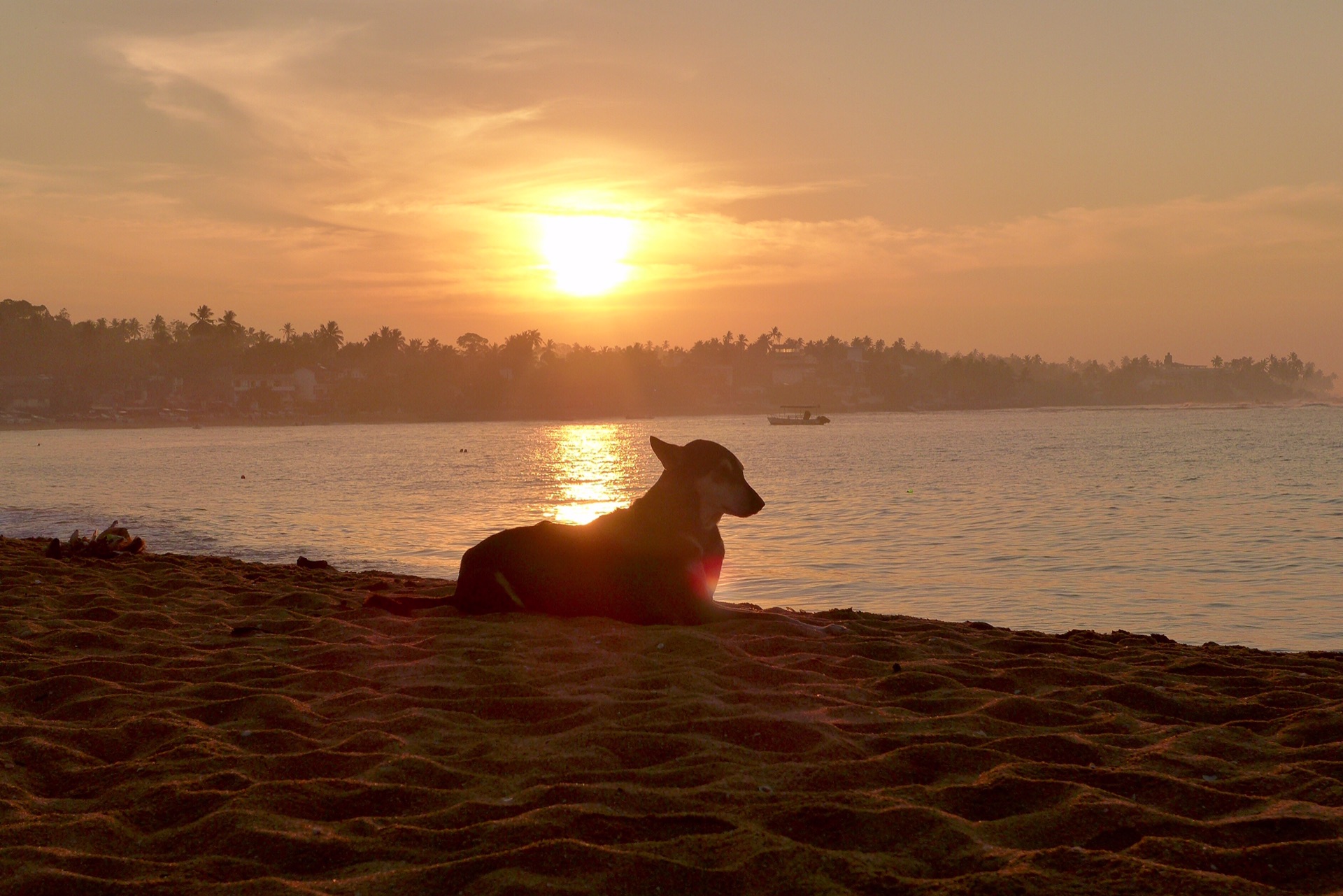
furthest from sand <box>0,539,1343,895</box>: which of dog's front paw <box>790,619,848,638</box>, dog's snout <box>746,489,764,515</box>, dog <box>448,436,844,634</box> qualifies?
dog's snout <box>746,489,764,515</box>

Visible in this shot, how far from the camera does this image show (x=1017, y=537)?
1878cm

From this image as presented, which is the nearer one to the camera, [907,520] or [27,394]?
[907,520]

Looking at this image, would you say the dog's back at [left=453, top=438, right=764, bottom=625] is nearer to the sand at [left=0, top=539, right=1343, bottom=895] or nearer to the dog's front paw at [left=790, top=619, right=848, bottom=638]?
the sand at [left=0, top=539, right=1343, bottom=895]

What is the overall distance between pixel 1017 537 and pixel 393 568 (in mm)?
11127

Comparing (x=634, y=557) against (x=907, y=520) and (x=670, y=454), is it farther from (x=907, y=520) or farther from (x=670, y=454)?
(x=907, y=520)

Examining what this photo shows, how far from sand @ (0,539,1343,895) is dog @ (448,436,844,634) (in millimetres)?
442

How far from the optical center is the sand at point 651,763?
317 centimetres

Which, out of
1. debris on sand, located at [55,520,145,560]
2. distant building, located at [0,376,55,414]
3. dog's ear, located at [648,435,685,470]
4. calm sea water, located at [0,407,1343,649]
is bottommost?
calm sea water, located at [0,407,1343,649]

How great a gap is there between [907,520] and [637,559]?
15.8m

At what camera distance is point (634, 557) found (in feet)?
25.2

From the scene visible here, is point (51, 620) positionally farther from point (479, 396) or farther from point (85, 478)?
point (479, 396)

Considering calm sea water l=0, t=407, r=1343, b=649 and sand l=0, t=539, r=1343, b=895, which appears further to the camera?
calm sea water l=0, t=407, r=1343, b=649

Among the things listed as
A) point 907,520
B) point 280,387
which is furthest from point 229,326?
point 907,520

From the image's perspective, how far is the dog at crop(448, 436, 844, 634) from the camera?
7.54m
